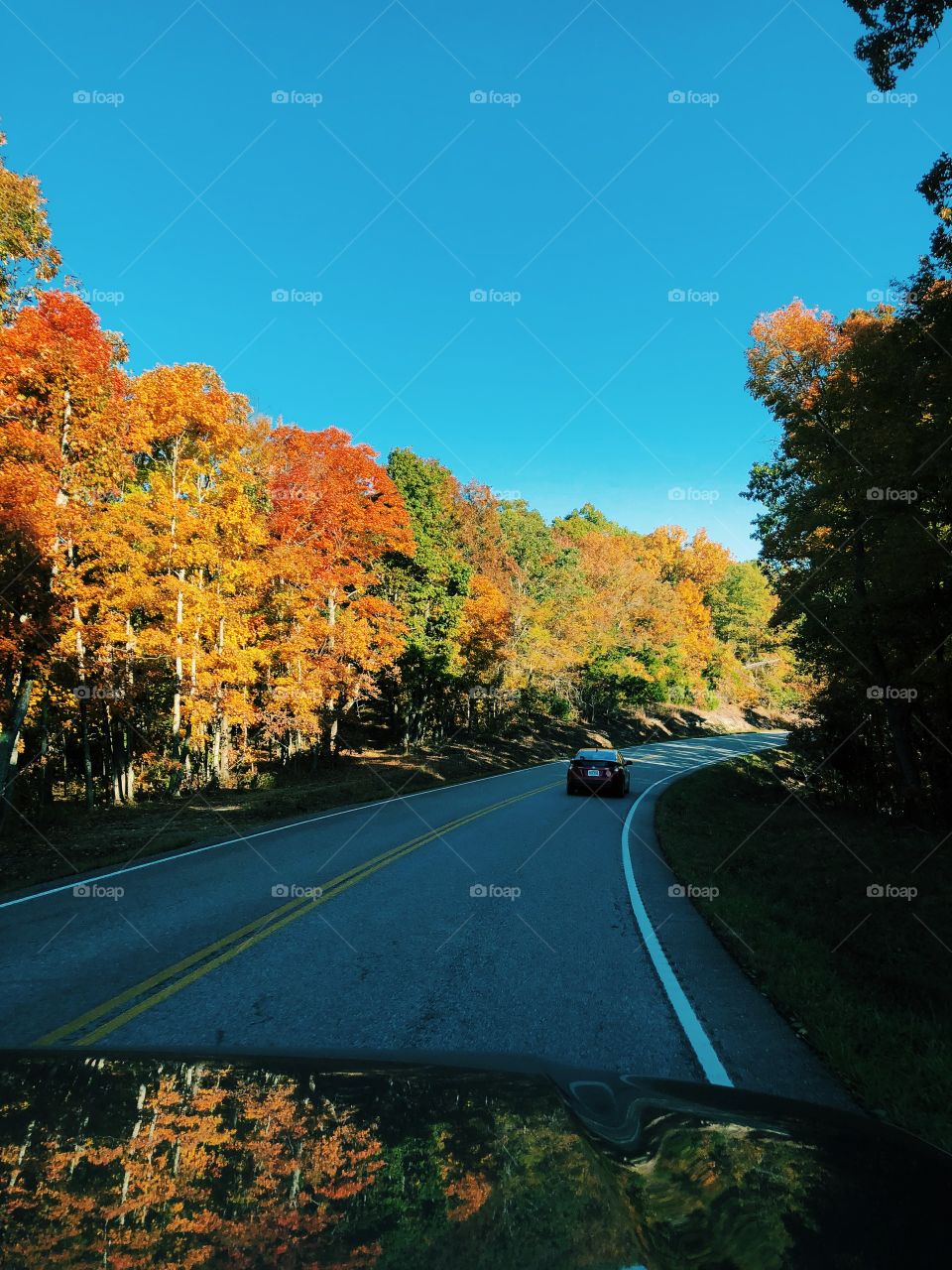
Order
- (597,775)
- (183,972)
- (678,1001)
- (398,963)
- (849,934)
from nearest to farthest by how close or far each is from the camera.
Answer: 1. (678,1001)
2. (183,972)
3. (398,963)
4. (849,934)
5. (597,775)

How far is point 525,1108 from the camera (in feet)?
7.19

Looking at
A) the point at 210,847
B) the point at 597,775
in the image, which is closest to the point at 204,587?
the point at 210,847

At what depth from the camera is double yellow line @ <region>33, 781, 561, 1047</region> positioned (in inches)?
162

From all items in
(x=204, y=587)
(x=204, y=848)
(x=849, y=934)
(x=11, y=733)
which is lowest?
(x=204, y=848)

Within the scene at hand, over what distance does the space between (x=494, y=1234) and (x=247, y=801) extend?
53.8ft

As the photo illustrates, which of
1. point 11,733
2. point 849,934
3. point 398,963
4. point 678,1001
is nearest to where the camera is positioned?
point 678,1001

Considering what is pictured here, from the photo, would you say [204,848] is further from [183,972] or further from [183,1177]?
[183,1177]

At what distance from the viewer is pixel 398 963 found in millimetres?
5434

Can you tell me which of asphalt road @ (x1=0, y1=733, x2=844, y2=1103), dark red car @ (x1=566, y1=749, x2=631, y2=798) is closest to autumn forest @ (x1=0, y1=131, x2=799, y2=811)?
dark red car @ (x1=566, y1=749, x2=631, y2=798)

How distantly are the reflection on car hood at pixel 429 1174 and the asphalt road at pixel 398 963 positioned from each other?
0.93 meters

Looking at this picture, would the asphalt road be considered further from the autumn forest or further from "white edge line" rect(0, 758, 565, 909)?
the autumn forest

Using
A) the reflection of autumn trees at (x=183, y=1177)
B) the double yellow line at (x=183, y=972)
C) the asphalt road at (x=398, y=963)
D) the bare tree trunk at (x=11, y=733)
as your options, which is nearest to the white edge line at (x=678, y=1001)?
the asphalt road at (x=398, y=963)

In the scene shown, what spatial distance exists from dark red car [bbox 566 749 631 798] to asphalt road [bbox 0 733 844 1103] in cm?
895

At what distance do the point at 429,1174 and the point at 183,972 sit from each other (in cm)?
429
